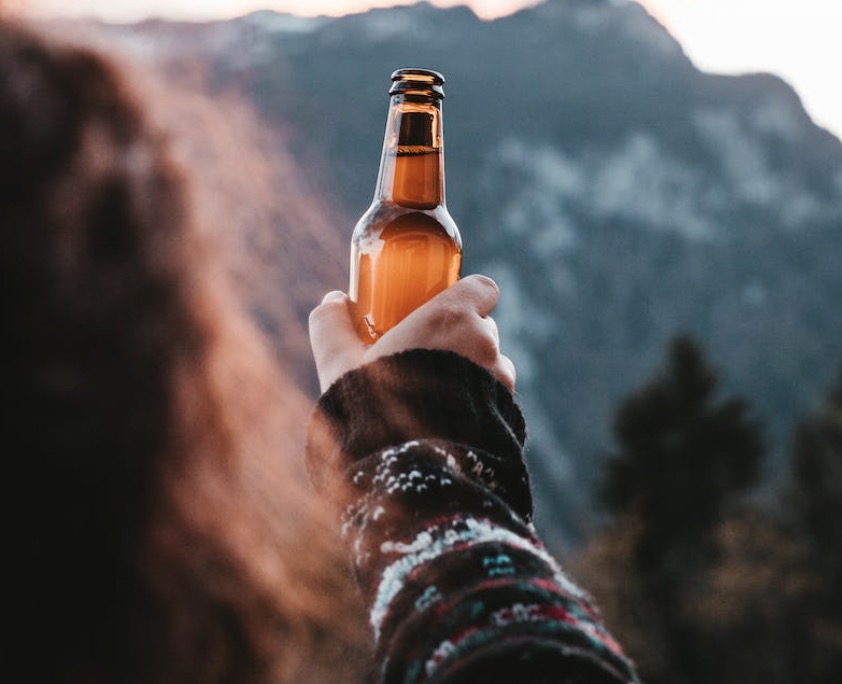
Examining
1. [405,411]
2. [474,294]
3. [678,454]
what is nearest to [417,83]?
[474,294]

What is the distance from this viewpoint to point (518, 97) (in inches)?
5044

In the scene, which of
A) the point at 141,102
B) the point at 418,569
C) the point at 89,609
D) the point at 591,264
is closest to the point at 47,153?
the point at 141,102

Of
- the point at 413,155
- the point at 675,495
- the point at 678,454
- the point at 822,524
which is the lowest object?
the point at 413,155

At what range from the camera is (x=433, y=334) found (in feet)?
4.93

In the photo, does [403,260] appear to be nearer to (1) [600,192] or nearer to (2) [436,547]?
(2) [436,547]

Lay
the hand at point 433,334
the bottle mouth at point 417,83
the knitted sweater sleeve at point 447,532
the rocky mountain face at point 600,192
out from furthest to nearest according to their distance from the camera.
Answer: the rocky mountain face at point 600,192 → the bottle mouth at point 417,83 → the hand at point 433,334 → the knitted sweater sleeve at point 447,532

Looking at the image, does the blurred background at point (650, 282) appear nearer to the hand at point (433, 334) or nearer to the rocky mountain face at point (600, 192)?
the rocky mountain face at point (600, 192)

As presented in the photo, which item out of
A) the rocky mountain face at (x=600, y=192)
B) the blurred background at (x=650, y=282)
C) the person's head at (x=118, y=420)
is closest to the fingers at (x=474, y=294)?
the person's head at (x=118, y=420)

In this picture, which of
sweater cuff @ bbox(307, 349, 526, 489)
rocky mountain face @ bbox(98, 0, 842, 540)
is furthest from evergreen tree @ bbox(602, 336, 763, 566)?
rocky mountain face @ bbox(98, 0, 842, 540)

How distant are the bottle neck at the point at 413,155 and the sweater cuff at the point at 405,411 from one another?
0.61m

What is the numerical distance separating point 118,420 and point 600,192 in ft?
429

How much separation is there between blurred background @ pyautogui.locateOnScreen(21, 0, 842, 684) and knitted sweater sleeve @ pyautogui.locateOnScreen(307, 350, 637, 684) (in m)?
26.8

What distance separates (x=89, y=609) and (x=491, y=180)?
12454 cm

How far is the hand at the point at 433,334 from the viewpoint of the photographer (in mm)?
1508
